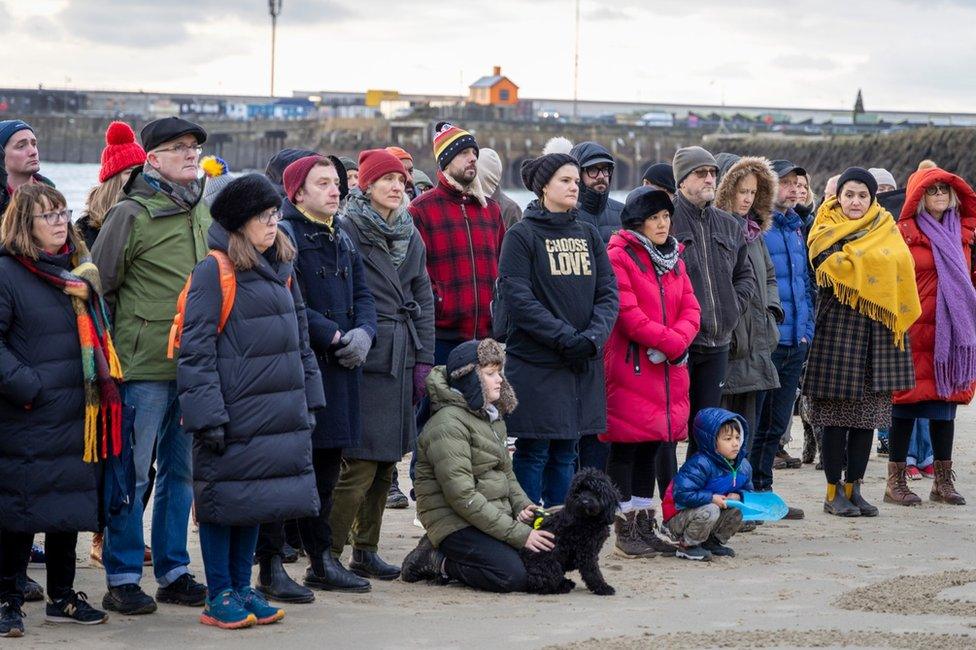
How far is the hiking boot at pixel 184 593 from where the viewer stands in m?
6.12

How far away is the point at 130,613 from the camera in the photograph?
5.91 m

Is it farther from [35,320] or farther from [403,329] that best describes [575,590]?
[35,320]

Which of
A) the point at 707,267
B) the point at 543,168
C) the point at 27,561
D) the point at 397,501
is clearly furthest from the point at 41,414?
the point at 707,267

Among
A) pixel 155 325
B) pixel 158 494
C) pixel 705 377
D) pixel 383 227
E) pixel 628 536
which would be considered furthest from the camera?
pixel 705 377

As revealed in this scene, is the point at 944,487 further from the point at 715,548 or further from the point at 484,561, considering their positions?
the point at 484,561

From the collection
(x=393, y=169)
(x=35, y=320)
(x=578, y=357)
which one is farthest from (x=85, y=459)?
(x=578, y=357)

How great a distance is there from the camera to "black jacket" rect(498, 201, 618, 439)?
7176 mm

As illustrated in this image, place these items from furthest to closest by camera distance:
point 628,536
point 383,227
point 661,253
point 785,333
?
point 785,333 → point 661,253 → point 628,536 → point 383,227

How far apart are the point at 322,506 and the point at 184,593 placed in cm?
72

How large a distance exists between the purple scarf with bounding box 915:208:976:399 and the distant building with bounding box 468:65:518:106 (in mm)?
110705

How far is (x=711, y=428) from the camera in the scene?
732 centimetres

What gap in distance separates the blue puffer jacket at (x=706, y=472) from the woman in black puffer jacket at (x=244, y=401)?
2.22 m

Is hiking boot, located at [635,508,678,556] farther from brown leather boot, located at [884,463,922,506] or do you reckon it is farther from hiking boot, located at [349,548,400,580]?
brown leather boot, located at [884,463,922,506]

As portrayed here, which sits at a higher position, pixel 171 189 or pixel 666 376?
pixel 171 189
